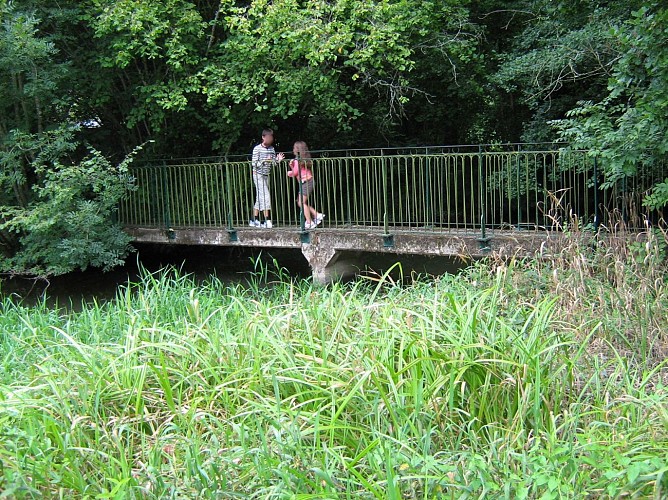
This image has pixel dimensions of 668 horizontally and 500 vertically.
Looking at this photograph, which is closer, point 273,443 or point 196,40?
point 273,443

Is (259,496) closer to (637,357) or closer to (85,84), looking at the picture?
(637,357)

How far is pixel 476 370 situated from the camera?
4102 mm

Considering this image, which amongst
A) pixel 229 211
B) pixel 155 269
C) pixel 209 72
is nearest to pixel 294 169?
pixel 229 211

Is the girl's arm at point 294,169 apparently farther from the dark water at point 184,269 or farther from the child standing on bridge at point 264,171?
the dark water at point 184,269

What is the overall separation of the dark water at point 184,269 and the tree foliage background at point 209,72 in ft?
2.53

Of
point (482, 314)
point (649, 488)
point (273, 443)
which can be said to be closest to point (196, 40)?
point (482, 314)

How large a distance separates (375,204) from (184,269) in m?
4.55

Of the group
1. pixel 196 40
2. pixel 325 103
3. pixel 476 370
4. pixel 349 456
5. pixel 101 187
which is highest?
pixel 196 40

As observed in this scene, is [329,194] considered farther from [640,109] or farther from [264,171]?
[640,109]

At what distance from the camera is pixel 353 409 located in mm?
3949

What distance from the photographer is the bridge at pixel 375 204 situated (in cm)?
972

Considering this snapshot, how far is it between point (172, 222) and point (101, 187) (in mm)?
1700

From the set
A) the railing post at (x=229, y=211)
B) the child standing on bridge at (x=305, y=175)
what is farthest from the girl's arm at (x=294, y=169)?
the railing post at (x=229, y=211)

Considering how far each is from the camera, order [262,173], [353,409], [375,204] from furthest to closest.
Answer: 1. [375,204]
2. [262,173]
3. [353,409]
